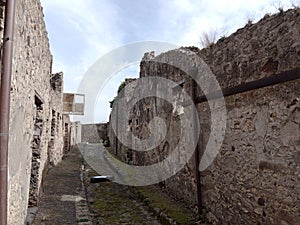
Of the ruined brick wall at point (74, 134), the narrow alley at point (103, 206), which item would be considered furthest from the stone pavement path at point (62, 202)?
the ruined brick wall at point (74, 134)

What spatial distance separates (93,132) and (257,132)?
2207 centimetres

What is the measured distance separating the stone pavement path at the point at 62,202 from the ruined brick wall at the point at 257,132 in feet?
6.67

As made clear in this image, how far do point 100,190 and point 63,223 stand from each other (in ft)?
6.59

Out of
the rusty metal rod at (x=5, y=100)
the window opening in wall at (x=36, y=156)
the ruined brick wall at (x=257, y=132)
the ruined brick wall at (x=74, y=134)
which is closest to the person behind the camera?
the rusty metal rod at (x=5, y=100)

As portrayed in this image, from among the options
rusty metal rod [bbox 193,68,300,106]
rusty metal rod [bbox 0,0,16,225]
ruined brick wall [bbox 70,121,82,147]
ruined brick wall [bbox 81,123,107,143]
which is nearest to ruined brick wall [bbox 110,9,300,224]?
rusty metal rod [bbox 193,68,300,106]

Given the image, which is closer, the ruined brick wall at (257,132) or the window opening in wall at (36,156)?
the ruined brick wall at (257,132)

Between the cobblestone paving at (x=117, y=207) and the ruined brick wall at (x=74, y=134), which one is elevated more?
the ruined brick wall at (x=74, y=134)

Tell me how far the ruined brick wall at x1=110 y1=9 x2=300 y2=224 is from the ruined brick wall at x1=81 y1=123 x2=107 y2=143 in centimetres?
1847

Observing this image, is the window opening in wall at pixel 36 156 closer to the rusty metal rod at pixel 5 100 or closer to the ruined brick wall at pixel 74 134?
the rusty metal rod at pixel 5 100

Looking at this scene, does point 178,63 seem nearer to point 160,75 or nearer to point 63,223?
point 160,75

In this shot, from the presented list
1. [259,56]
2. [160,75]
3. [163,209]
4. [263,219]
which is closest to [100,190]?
[163,209]

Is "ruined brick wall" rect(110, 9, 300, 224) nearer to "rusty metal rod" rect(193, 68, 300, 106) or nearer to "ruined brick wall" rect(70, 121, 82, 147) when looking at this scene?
"rusty metal rod" rect(193, 68, 300, 106)

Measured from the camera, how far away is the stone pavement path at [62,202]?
404cm

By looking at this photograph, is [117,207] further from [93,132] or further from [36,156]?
[93,132]
